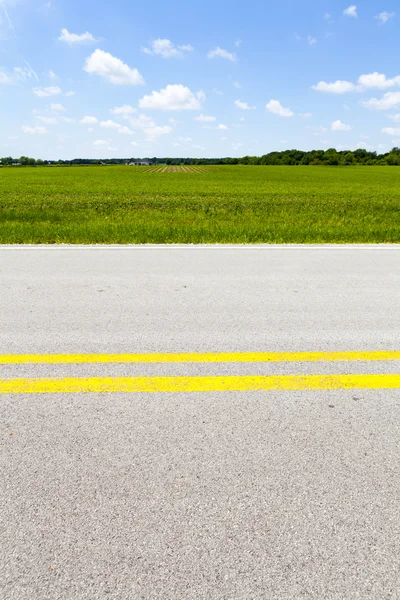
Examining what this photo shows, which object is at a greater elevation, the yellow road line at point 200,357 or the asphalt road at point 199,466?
the yellow road line at point 200,357

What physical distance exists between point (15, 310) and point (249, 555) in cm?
339

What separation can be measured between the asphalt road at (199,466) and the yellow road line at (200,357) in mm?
64

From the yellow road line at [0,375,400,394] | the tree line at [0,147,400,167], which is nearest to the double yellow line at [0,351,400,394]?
the yellow road line at [0,375,400,394]

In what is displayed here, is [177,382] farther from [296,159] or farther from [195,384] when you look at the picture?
[296,159]

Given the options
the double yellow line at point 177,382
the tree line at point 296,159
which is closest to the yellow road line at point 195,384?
the double yellow line at point 177,382

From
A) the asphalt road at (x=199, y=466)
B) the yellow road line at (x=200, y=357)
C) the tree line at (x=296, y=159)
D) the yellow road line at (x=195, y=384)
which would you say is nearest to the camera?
the asphalt road at (x=199, y=466)

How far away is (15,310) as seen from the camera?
4.30 metres

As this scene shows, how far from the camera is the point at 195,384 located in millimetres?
2961

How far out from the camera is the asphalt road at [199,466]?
168 centimetres

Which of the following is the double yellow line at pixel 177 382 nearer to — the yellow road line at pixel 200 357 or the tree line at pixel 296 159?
the yellow road line at pixel 200 357

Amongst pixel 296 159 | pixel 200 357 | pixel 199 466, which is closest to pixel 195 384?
pixel 200 357

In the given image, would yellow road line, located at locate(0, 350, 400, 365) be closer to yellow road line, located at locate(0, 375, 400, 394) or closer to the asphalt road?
the asphalt road

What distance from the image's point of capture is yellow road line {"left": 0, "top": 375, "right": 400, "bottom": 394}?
9.51 feet

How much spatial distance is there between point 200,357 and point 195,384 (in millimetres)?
408
